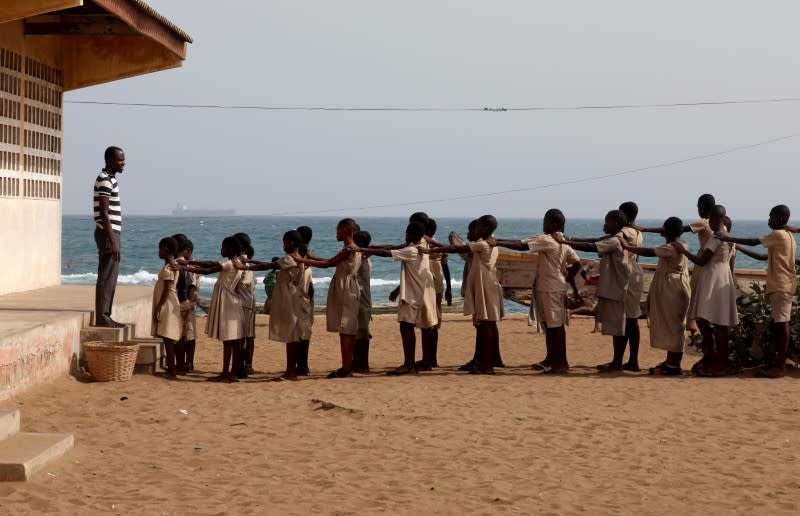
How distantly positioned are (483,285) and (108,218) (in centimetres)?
390

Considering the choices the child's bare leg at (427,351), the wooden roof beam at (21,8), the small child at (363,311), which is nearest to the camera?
the wooden roof beam at (21,8)

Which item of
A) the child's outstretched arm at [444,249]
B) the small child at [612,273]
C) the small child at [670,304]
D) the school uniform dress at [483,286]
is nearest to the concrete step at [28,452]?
the child's outstretched arm at [444,249]

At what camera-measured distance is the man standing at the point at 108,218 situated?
9.74 m

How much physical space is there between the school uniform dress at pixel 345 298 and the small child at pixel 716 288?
3348 millimetres

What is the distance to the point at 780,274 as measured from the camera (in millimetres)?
10703

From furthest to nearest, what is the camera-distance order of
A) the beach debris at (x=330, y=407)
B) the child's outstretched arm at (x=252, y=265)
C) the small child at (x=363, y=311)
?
the small child at (x=363, y=311) → the child's outstretched arm at (x=252, y=265) → the beach debris at (x=330, y=407)

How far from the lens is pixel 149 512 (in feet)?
19.1

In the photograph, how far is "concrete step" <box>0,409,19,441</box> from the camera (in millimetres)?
6934

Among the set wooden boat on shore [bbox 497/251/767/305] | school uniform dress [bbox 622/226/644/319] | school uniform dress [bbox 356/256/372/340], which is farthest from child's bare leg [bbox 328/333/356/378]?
wooden boat on shore [bbox 497/251/767/305]

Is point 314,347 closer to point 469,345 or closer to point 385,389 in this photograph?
point 469,345

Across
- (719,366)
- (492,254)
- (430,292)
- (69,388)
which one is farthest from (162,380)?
(719,366)

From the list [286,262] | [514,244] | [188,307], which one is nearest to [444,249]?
[514,244]

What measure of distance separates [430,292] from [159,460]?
4.61 metres

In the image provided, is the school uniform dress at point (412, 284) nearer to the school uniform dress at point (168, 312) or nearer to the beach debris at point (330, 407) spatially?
the beach debris at point (330, 407)
